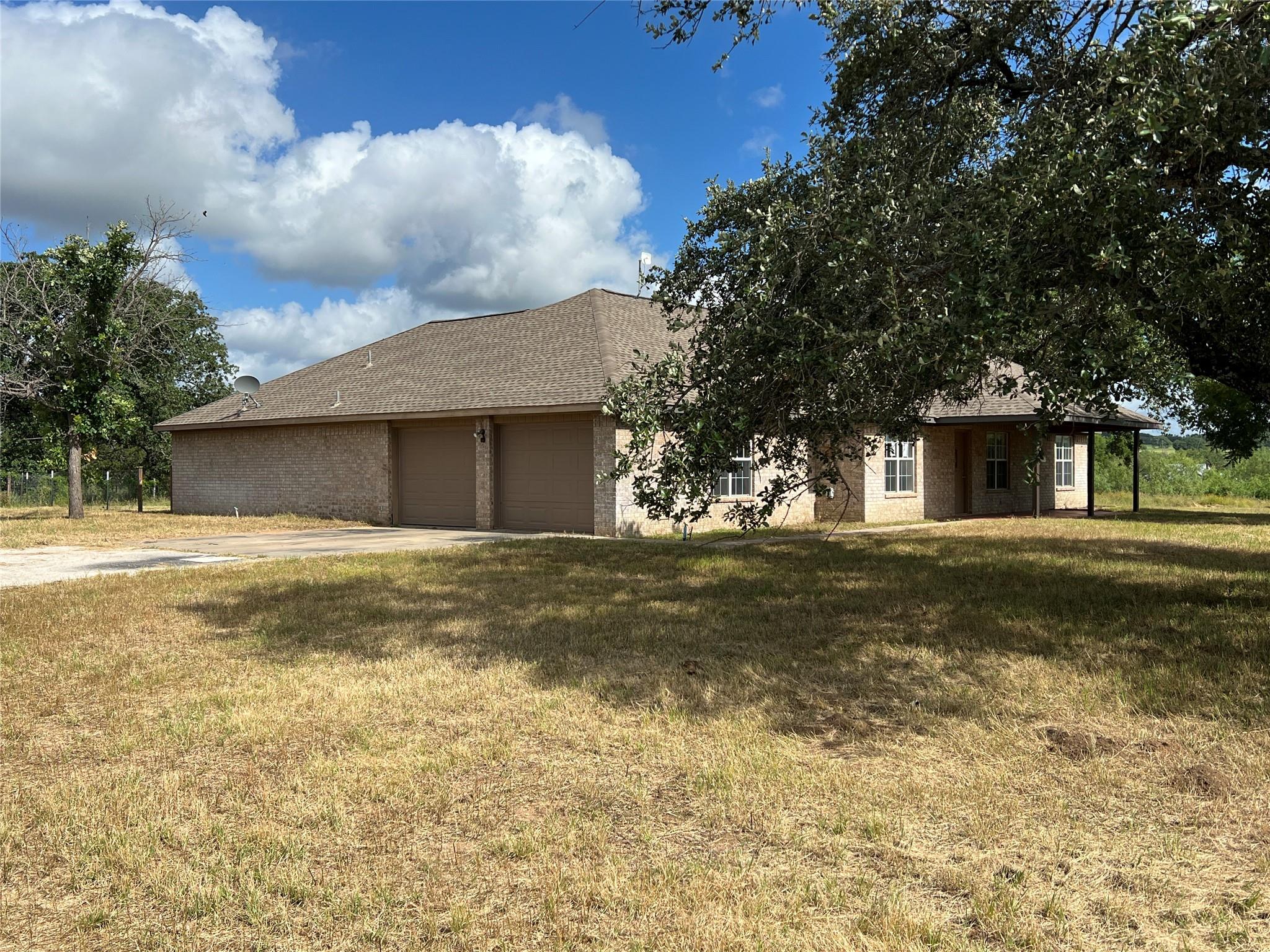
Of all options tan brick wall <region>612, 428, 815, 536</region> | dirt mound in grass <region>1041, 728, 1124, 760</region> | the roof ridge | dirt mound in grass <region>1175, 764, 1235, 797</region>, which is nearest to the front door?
tan brick wall <region>612, 428, 815, 536</region>

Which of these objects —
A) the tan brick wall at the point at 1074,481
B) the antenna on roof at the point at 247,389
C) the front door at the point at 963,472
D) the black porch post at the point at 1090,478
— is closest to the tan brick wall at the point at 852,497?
the front door at the point at 963,472

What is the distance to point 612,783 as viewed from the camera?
476cm

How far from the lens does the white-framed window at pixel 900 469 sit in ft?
77.3

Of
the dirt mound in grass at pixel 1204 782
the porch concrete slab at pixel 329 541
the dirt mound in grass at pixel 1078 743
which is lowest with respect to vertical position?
the dirt mound in grass at pixel 1204 782

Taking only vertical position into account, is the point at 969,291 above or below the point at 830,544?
above

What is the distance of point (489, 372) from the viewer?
22.1 m

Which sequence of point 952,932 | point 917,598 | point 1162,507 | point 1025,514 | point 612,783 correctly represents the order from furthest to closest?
point 1162,507, point 1025,514, point 917,598, point 612,783, point 952,932

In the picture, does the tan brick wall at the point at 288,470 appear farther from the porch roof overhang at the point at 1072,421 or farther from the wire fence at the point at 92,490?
the porch roof overhang at the point at 1072,421

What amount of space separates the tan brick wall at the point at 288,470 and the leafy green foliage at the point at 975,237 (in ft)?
48.5

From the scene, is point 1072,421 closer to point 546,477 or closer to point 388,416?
point 546,477

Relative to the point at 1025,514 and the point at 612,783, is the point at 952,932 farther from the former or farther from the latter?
the point at 1025,514

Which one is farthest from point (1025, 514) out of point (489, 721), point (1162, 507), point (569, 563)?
point (489, 721)

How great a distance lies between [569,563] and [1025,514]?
1762cm

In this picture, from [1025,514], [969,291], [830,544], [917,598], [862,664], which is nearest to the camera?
[969,291]
